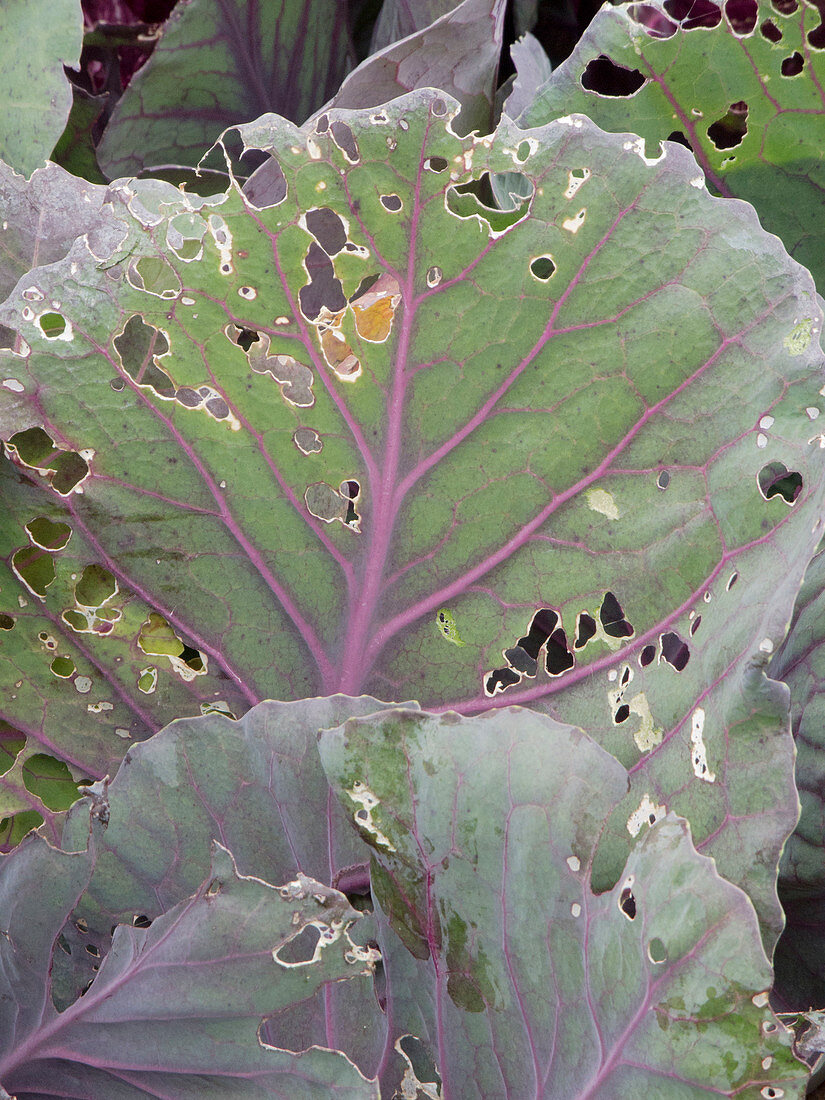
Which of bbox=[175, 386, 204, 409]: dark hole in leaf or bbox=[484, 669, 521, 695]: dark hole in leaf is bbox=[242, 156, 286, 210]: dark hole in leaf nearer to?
bbox=[175, 386, 204, 409]: dark hole in leaf

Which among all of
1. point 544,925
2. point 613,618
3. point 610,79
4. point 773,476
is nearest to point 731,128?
point 610,79

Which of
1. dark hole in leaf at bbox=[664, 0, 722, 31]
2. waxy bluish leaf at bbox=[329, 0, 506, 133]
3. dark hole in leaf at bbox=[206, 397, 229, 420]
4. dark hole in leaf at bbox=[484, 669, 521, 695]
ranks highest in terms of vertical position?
dark hole in leaf at bbox=[664, 0, 722, 31]

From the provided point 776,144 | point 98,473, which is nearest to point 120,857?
point 98,473

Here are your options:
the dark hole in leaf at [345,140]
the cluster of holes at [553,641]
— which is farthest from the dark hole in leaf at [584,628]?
the dark hole in leaf at [345,140]

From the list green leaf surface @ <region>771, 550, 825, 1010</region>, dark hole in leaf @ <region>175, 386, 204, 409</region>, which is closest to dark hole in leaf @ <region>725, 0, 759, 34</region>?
green leaf surface @ <region>771, 550, 825, 1010</region>

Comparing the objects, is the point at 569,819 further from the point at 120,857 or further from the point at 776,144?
the point at 776,144

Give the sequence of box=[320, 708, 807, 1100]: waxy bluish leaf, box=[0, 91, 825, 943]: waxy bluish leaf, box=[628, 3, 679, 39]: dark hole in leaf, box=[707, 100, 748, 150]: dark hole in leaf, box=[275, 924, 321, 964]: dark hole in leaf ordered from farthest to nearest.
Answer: box=[628, 3, 679, 39]: dark hole in leaf
box=[707, 100, 748, 150]: dark hole in leaf
box=[0, 91, 825, 943]: waxy bluish leaf
box=[275, 924, 321, 964]: dark hole in leaf
box=[320, 708, 807, 1100]: waxy bluish leaf

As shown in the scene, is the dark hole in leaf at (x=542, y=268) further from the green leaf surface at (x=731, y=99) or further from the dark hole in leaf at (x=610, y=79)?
the dark hole in leaf at (x=610, y=79)

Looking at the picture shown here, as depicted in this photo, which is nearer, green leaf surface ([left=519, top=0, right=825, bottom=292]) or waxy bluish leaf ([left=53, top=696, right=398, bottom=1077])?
waxy bluish leaf ([left=53, top=696, right=398, bottom=1077])
